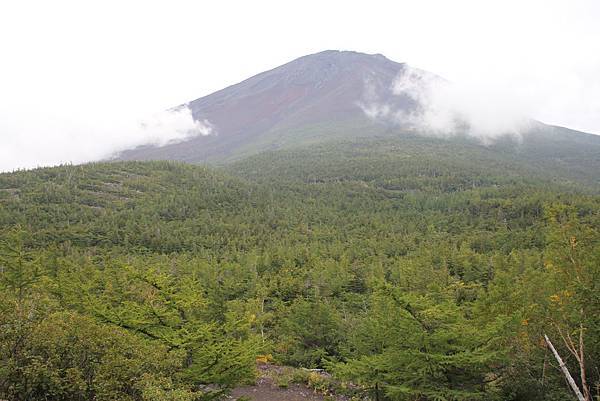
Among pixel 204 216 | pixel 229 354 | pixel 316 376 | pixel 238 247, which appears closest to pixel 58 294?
pixel 316 376

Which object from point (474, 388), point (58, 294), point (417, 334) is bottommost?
point (58, 294)

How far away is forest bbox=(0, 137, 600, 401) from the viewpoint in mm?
10930

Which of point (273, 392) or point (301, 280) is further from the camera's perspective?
point (301, 280)

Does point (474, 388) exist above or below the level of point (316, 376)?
above

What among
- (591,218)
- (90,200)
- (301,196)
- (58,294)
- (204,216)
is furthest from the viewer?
(301,196)

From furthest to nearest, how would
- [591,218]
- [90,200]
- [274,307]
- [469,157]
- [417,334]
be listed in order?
1. [469,157]
2. [90,200]
3. [591,218]
4. [274,307]
5. [417,334]

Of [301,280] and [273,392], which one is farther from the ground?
[273,392]

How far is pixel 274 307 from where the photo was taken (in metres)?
45.4

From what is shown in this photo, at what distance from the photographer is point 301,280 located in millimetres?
51938

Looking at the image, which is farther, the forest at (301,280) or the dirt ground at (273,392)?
the dirt ground at (273,392)

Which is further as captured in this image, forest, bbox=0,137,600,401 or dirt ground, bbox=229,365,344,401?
dirt ground, bbox=229,365,344,401

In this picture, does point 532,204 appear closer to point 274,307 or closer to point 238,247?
point 238,247

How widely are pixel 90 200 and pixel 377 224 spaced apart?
81.0 metres

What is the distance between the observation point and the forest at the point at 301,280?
10930mm
